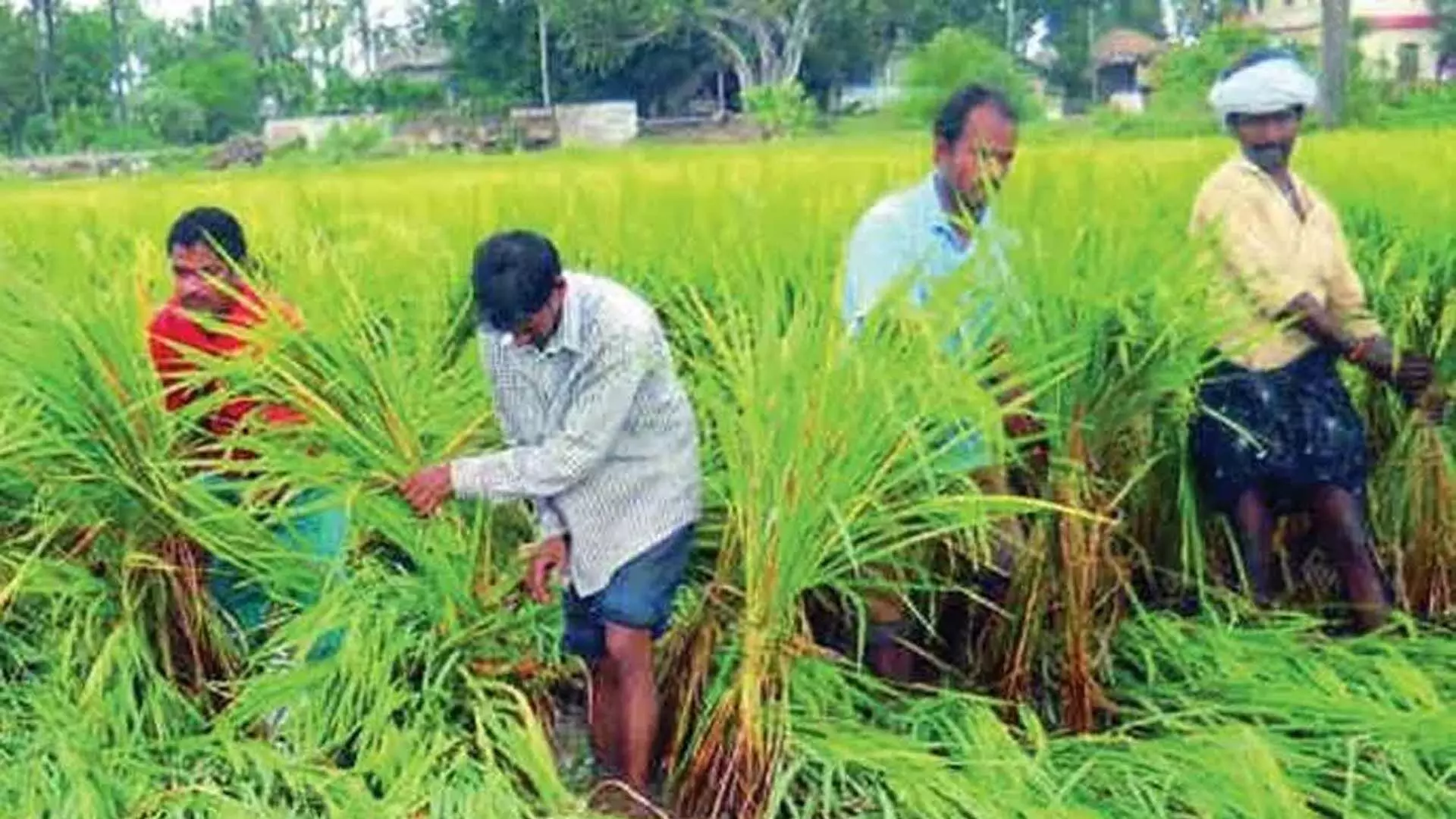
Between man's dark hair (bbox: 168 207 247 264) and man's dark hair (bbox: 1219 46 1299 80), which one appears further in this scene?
man's dark hair (bbox: 1219 46 1299 80)

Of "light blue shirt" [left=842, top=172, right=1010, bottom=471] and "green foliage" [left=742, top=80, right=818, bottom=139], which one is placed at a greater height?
"light blue shirt" [left=842, top=172, right=1010, bottom=471]

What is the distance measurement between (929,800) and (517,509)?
105cm

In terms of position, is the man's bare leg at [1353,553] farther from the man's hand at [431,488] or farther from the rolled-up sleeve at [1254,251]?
→ the man's hand at [431,488]

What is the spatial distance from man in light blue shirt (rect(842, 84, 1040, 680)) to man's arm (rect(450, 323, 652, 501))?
46 cm

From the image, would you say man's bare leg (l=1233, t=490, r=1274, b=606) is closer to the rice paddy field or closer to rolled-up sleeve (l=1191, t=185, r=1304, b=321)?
the rice paddy field

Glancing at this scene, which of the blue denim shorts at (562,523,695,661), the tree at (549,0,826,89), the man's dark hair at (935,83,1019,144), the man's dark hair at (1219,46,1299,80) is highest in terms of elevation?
the tree at (549,0,826,89)

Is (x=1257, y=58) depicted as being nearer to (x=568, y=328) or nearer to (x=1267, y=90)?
(x=1267, y=90)

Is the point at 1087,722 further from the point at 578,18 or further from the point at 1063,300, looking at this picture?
the point at 578,18

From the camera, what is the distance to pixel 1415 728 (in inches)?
130

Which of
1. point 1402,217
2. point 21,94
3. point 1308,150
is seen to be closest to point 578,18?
point 21,94

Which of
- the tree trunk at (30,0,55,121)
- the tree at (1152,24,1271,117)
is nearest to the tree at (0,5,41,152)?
the tree trunk at (30,0,55,121)

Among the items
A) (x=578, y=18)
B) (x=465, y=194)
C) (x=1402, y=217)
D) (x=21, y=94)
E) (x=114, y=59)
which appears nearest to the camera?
(x=1402, y=217)

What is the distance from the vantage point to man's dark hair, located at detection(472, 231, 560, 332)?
3.15 metres

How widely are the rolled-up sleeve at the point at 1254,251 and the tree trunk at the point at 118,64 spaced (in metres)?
46.3
